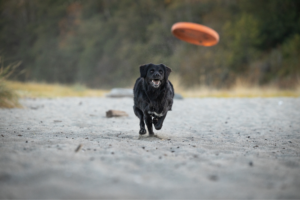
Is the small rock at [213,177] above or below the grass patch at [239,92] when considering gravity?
below

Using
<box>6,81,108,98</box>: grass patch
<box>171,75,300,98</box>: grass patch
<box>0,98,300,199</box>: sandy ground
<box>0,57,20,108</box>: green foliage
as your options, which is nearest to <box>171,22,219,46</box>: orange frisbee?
<box>171,75,300,98</box>: grass patch

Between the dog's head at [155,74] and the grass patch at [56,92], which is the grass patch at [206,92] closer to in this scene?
the grass patch at [56,92]

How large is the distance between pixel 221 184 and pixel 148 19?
2585 cm

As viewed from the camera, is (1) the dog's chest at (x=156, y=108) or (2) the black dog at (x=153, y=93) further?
(1) the dog's chest at (x=156, y=108)

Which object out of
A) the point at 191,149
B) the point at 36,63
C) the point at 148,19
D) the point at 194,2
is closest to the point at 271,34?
the point at 194,2

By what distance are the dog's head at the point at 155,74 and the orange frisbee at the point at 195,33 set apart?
18.8ft

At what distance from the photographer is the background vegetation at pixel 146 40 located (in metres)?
19.2

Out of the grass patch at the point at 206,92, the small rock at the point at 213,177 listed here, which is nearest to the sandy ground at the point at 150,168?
the small rock at the point at 213,177

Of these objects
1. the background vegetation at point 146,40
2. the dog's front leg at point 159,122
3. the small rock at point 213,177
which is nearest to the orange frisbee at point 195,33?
the dog's front leg at point 159,122

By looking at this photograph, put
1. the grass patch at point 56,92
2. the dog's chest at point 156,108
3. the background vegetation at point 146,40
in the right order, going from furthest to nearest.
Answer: the background vegetation at point 146,40
the grass patch at point 56,92
the dog's chest at point 156,108

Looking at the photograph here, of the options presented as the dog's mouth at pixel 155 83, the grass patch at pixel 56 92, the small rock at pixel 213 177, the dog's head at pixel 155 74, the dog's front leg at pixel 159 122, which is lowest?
the small rock at pixel 213 177

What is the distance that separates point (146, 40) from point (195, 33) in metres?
17.2

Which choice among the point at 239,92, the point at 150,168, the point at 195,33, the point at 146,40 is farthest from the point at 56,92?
the point at 146,40

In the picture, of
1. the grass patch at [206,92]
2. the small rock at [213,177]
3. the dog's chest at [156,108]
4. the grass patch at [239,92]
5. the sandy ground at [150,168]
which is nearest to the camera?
the sandy ground at [150,168]
